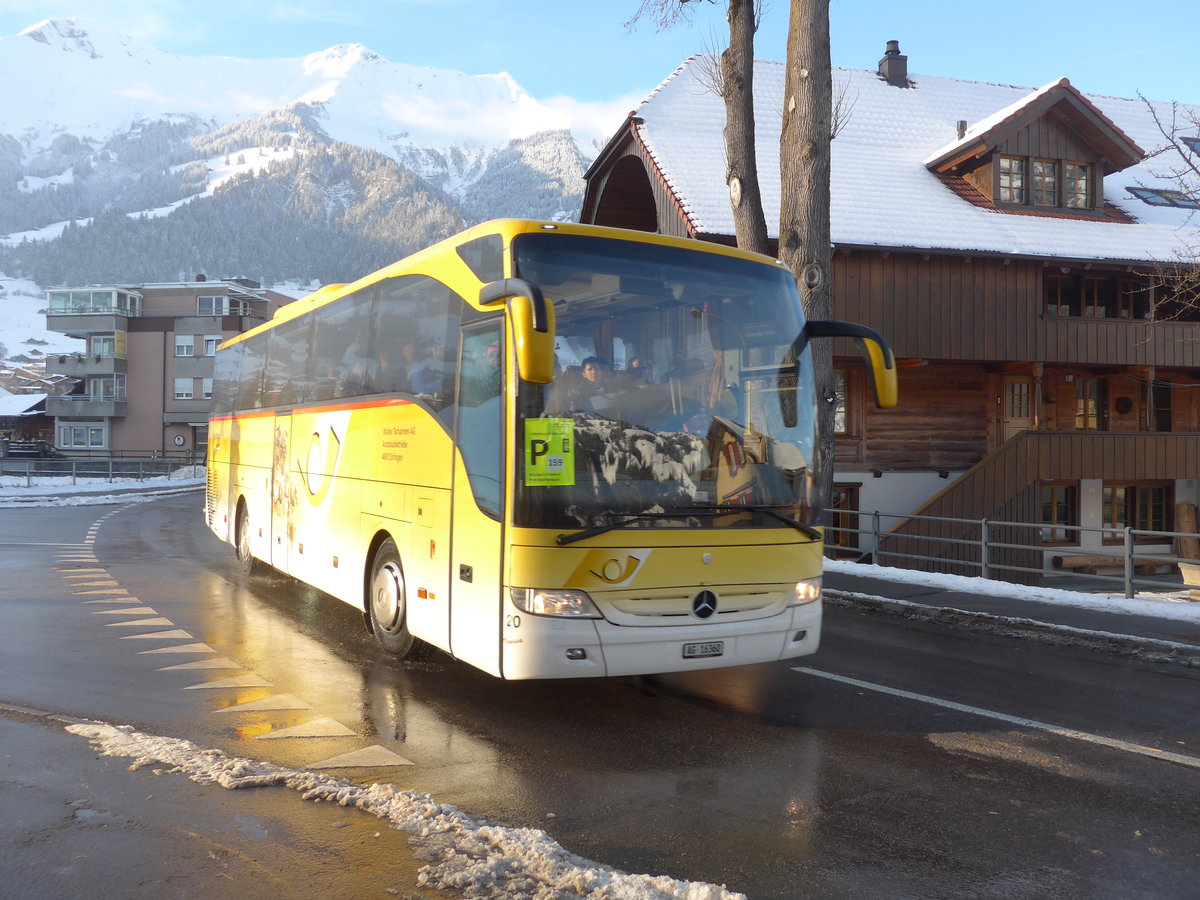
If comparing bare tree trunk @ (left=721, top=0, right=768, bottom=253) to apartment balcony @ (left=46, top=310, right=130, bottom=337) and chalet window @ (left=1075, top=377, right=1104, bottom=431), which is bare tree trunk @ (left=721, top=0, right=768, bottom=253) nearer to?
chalet window @ (left=1075, top=377, right=1104, bottom=431)

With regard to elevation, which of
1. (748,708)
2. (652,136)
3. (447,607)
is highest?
(652,136)

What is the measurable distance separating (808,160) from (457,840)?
1219 cm

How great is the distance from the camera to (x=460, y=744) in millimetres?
5973

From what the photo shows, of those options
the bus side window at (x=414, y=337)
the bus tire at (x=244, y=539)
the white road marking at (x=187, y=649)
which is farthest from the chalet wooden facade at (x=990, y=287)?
the white road marking at (x=187, y=649)

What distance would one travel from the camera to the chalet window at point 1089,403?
95.0 ft

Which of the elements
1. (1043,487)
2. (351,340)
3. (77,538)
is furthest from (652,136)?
(351,340)

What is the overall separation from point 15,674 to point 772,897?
244 inches

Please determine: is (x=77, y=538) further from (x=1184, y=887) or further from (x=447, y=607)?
(x=1184, y=887)

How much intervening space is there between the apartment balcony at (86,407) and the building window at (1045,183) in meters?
66.1

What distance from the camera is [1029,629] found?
10086 mm

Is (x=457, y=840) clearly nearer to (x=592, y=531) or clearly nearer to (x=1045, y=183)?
(x=592, y=531)

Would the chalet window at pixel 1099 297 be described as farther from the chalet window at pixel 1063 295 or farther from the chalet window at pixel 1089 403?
the chalet window at pixel 1089 403

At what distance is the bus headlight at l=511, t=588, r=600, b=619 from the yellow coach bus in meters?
0.01

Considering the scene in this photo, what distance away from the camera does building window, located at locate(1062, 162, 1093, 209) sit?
27.6 metres
